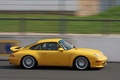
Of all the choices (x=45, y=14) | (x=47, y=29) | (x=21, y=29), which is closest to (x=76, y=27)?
(x=47, y=29)

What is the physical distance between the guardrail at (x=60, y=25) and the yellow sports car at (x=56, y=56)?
9.53 feet

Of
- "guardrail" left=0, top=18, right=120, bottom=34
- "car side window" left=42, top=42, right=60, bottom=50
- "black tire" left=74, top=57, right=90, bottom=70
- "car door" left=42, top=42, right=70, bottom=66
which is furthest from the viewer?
"guardrail" left=0, top=18, right=120, bottom=34

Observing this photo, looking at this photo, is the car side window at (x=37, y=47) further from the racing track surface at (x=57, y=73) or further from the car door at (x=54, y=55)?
the racing track surface at (x=57, y=73)

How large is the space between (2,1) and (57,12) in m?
3.09

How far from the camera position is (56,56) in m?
13.8

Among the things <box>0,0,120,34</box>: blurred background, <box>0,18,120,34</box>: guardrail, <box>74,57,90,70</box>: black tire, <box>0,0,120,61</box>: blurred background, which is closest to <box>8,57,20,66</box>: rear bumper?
<box>74,57,90,70</box>: black tire

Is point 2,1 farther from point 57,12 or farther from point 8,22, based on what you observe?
point 8,22

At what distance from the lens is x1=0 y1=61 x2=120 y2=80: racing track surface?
471 inches

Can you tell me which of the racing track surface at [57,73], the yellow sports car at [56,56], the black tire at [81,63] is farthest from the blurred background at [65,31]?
the black tire at [81,63]

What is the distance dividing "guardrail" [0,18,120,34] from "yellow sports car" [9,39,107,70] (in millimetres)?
2904

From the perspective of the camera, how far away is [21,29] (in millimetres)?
17156

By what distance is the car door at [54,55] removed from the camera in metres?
13.8

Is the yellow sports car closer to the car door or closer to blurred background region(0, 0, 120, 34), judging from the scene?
the car door

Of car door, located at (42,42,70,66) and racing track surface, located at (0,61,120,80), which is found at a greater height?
car door, located at (42,42,70,66)
